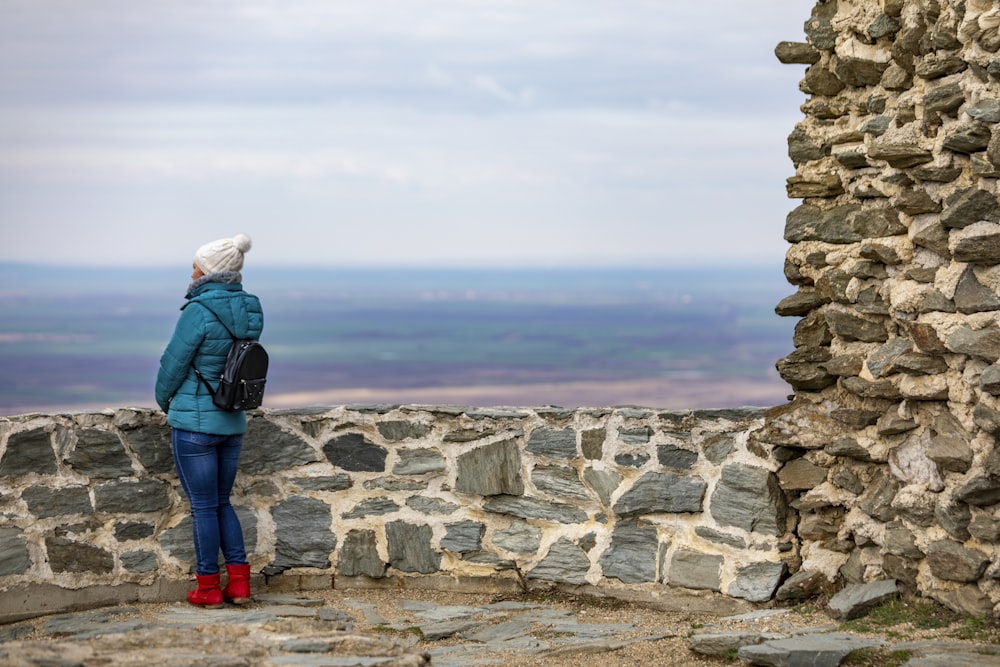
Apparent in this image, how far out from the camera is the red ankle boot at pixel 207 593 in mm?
6227

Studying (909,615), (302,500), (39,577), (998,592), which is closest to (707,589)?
(909,615)

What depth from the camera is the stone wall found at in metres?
6.27

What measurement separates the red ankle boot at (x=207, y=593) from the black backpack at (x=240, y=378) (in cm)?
91

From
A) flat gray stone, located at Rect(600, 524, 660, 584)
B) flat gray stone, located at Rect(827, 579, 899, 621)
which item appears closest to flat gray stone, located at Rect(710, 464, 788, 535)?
flat gray stone, located at Rect(600, 524, 660, 584)

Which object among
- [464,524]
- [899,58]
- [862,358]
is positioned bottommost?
[464,524]

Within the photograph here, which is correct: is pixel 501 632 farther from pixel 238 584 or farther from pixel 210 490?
pixel 210 490

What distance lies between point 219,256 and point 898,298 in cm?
327

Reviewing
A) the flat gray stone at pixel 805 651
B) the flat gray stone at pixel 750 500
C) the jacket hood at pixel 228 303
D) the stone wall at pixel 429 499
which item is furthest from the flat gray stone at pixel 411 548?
the flat gray stone at pixel 805 651

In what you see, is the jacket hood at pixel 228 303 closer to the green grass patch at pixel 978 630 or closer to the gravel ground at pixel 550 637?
the gravel ground at pixel 550 637

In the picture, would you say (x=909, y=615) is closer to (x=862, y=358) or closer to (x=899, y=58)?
(x=862, y=358)

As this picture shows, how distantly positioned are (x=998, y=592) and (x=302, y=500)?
3.58 meters

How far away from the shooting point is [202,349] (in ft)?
19.6

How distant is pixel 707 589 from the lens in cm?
636

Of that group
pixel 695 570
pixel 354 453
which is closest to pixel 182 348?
pixel 354 453
